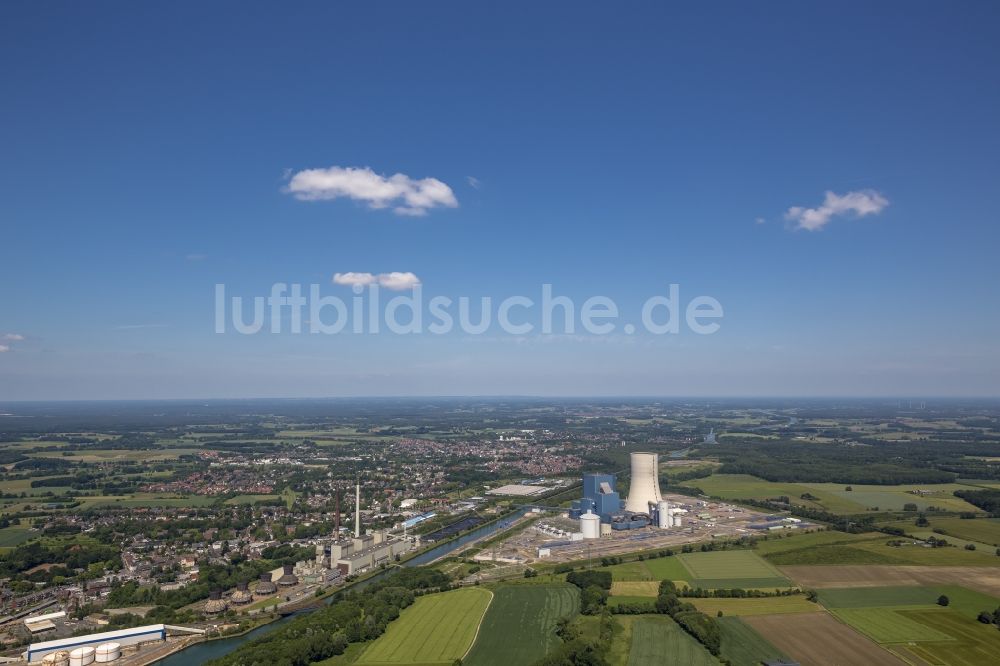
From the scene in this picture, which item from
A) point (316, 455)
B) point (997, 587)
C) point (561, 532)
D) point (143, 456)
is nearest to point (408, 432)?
point (316, 455)

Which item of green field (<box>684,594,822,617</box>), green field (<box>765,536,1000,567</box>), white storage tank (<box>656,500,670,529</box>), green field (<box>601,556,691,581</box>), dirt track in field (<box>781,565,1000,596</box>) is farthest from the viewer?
white storage tank (<box>656,500,670,529</box>)

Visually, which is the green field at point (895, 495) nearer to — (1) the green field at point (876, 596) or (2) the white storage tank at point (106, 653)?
(1) the green field at point (876, 596)

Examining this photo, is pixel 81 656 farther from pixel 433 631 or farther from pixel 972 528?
pixel 972 528

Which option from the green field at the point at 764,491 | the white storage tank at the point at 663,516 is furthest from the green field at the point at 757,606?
the green field at the point at 764,491

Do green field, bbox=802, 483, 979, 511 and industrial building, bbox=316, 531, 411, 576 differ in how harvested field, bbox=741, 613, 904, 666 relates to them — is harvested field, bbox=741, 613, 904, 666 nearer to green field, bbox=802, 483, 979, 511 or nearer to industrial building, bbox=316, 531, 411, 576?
industrial building, bbox=316, 531, 411, 576

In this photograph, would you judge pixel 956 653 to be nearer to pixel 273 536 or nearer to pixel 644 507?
pixel 644 507

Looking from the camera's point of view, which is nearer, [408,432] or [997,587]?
[997,587]

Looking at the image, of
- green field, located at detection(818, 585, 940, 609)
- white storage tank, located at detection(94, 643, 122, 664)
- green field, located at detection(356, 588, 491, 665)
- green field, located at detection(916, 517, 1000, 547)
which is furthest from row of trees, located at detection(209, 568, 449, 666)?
green field, located at detection(916, 517, 1000, 547)
